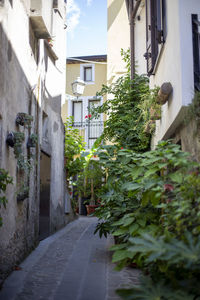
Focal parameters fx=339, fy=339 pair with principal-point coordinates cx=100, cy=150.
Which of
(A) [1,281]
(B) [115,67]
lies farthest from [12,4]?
(B) [115,67]

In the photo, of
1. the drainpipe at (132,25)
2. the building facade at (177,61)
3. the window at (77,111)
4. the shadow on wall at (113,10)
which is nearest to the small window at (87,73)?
the window at (77,111)

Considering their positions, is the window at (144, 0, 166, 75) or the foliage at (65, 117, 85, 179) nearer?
A: the window at (144, 0, 166, 75)

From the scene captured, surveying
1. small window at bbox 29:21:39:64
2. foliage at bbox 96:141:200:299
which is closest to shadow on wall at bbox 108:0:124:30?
small window at bbox 29:21:39:64

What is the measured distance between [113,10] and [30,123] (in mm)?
9096

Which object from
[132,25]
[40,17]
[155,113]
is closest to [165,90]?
[155,113]

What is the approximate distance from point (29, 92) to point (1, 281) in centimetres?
384

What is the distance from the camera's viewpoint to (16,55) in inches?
235

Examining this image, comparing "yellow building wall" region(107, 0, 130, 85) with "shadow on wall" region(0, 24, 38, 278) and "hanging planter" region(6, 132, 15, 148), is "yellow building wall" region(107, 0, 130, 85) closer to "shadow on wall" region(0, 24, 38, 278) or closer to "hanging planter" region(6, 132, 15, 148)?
"shadow on wall" region(0, 24, 38, 278)

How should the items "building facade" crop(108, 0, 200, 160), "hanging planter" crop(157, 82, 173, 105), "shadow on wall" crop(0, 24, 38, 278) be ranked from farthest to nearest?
"shadow on wall" crop(0, 24, 38, 278) → "hanging planter" crop(157, 82, 173, 105) → "building facade" crop(108, 0, 200, 160)

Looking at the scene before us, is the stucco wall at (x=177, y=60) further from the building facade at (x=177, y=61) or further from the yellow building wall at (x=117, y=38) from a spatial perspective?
the yellow building wall at (x=117, y=38)

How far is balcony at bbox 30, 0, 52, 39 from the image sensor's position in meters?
6.98

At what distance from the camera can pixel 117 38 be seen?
13.1m

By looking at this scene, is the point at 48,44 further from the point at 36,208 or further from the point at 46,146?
the point at 36,208

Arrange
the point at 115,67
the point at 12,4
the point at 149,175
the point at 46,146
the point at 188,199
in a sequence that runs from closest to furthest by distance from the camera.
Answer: the point at 188,199 → the point at 149,175 → the point at 12,4 → the point at 46,146 → the point at 115,67
